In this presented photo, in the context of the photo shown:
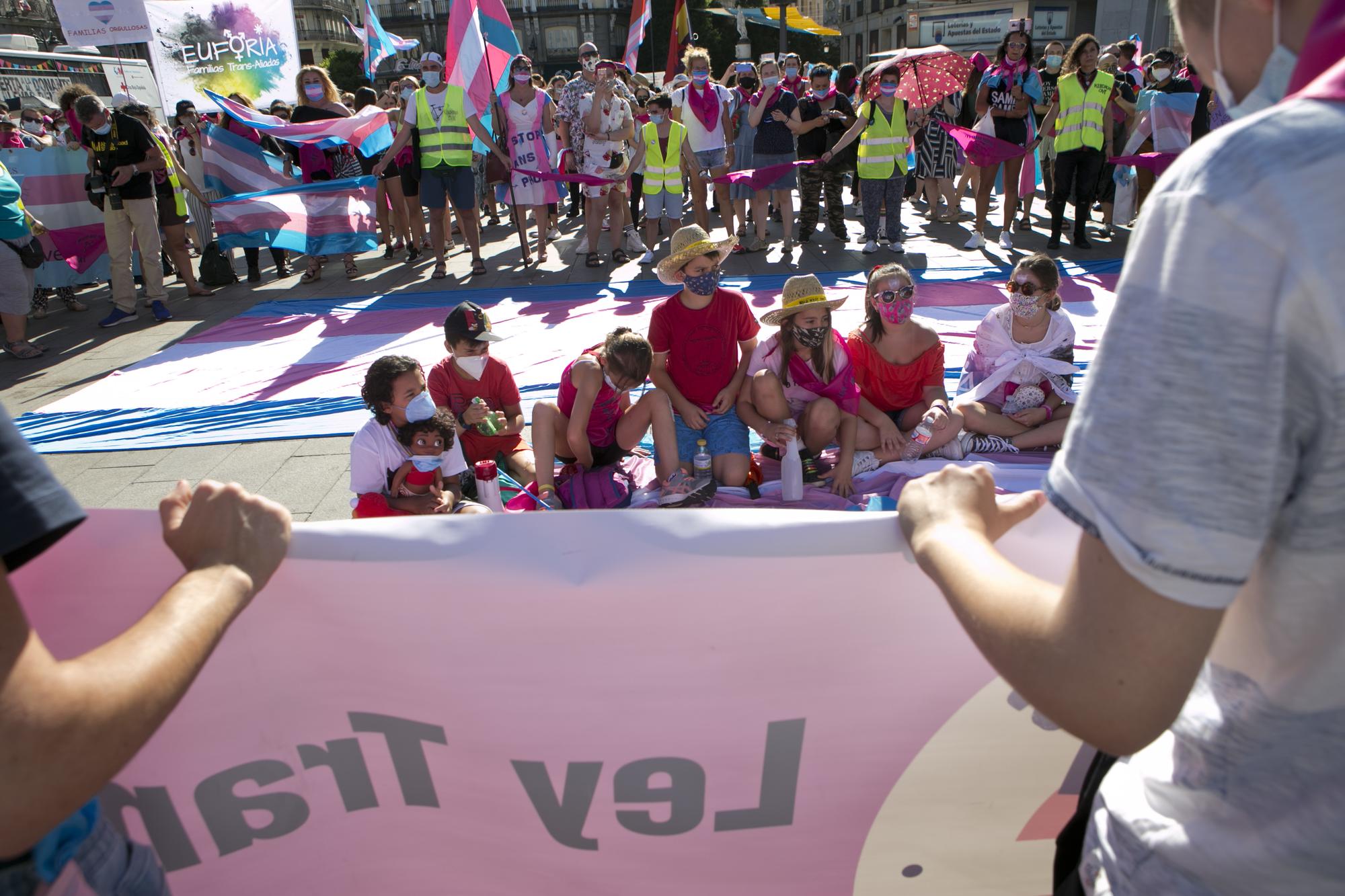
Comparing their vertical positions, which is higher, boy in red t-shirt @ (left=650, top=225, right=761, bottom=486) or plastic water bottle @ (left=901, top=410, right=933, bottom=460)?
boy in red t-shirt @ (left=650, top=225, right=761, bottom=486)

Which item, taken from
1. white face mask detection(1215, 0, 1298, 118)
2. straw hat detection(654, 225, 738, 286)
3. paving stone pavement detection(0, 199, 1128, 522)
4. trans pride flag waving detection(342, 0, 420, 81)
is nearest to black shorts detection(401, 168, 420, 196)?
paving stone pavement detection(0, 199, 1128, 522)

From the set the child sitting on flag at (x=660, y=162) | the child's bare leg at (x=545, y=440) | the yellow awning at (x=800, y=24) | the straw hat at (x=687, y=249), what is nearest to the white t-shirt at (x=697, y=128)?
the child sitting on flag at (x=660, y=162)

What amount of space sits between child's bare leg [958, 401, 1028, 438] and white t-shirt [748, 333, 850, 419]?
0.69m

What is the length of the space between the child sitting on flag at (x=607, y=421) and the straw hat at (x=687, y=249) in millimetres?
641

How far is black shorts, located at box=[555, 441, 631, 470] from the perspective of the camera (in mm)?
4387

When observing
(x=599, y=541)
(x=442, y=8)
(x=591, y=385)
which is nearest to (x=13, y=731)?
(x=599, y=541)

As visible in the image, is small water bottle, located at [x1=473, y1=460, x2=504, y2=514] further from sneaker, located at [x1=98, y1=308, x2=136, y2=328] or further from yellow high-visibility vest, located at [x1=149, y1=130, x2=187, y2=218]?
sneaker, located at [x1=98, y1=308, x2=136, y2=328]

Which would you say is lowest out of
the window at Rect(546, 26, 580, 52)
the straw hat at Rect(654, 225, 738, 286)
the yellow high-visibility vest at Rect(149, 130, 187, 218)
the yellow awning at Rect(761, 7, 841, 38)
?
the straw hat at Rect(654, 225, 738, 286)

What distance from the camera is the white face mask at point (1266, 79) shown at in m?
0.66

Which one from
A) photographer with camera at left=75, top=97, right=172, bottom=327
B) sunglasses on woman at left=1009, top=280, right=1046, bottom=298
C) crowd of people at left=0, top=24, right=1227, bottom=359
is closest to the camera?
sunglasses on woman at left=1009, top=280, right=1046, bottom=298

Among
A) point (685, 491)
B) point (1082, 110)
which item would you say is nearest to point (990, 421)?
point (685, 491)

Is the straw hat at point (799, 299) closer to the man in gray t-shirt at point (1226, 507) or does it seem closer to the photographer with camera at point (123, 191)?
the man in gray t-shirt at point (1226, 507)

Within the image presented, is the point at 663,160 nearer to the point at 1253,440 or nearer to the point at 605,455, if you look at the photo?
the point at 605,455

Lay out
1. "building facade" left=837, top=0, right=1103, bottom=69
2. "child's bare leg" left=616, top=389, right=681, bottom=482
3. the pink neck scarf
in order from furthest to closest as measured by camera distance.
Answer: "building facade" left=837, top=0, right=1103, bottom=69 < the pink neck scarf < "child's bare leg" left=616, top=389, right=681, bottom=482
